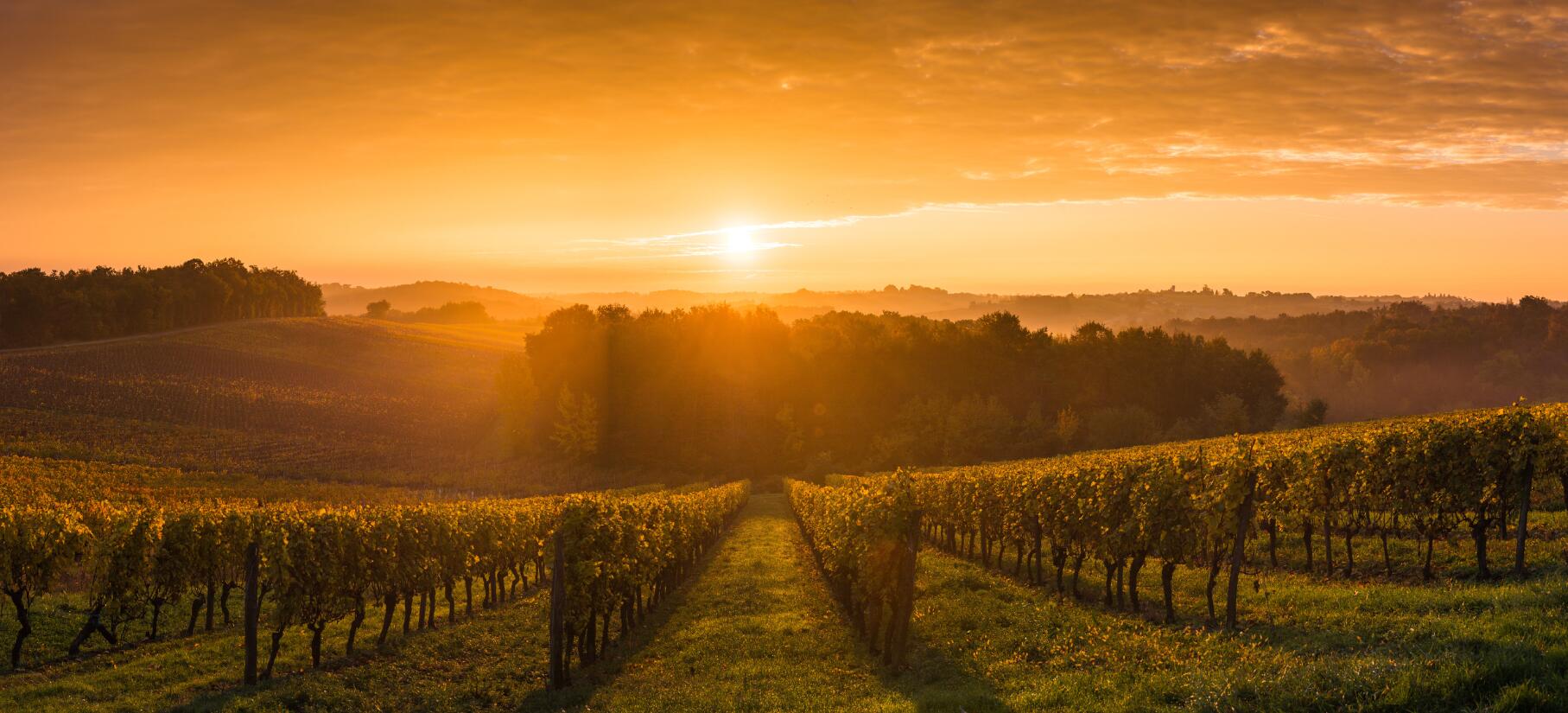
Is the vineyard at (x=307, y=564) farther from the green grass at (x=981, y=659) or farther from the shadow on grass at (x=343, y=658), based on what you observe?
the green grass at (x=981, y=659)

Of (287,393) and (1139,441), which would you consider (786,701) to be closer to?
(1139,441)

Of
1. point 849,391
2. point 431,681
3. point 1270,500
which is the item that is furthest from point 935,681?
point 849,391

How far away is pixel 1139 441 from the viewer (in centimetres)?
8212

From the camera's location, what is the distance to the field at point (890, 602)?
11117 mm

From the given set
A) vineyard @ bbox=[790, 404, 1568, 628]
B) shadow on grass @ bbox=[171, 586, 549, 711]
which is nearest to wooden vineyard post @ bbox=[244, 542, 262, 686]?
shadow on grass @ bbox=[171, 586, 549, 711]

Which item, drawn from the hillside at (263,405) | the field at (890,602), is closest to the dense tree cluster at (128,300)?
the hillside at (263,405)

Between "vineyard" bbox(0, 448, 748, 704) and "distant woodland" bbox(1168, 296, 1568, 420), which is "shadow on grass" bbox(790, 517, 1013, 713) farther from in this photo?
"distant woodland" bbox(1168, 296, 1568, 420)

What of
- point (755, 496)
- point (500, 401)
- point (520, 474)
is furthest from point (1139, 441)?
point (500, 401)

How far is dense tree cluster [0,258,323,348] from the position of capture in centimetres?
10988

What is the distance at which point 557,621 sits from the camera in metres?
16.2

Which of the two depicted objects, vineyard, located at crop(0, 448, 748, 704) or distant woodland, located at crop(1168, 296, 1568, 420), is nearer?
vineyard, located at crop(0, 448, 748, 704)

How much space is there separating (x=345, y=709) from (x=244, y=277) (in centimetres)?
16657

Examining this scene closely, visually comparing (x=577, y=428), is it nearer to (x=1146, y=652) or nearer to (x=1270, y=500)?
(x=1270, y=500)

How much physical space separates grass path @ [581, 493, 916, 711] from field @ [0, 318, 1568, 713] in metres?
0.10
